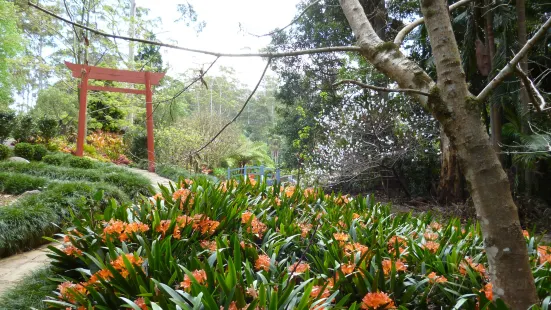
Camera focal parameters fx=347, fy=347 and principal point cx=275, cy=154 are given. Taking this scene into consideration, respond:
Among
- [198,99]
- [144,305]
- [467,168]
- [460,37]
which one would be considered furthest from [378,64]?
[198,99]

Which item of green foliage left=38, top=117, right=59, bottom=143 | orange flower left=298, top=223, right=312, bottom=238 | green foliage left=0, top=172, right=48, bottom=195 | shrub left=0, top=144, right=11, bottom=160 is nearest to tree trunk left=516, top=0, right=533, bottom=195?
orange flower left=298, top=223, right=312, bottom=238

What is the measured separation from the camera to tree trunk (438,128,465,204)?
683cm

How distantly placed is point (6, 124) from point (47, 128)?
1.00m

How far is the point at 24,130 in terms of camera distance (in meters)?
10.5

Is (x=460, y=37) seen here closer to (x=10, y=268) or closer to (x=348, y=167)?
(x=348, y=167)

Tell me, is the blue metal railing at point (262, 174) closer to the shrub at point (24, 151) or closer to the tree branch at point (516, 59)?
the tree branch at point (516, 59)

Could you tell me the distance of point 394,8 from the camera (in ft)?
30.0

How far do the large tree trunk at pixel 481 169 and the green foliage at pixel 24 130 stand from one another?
12.3 meters

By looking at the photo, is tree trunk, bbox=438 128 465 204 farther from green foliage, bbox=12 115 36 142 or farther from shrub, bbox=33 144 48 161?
green foliage, bbox=12 115 36 142

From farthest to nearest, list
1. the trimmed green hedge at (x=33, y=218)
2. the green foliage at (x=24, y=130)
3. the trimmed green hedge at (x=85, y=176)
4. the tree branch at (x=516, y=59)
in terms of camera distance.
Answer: the green foliage at (x=24, y=130), the trimmed green hedge at (x=85, y=176), the trimmed green hedge at (x=33, y=218), the tree branch at (x=516, y=59)

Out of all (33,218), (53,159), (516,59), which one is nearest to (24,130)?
(53,159)

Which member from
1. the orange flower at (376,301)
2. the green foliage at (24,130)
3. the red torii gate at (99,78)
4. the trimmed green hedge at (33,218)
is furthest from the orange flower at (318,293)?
the green foliage at (24,130)

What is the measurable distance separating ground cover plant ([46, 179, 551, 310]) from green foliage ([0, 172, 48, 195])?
166 inches

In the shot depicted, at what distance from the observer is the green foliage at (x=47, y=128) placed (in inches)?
418
